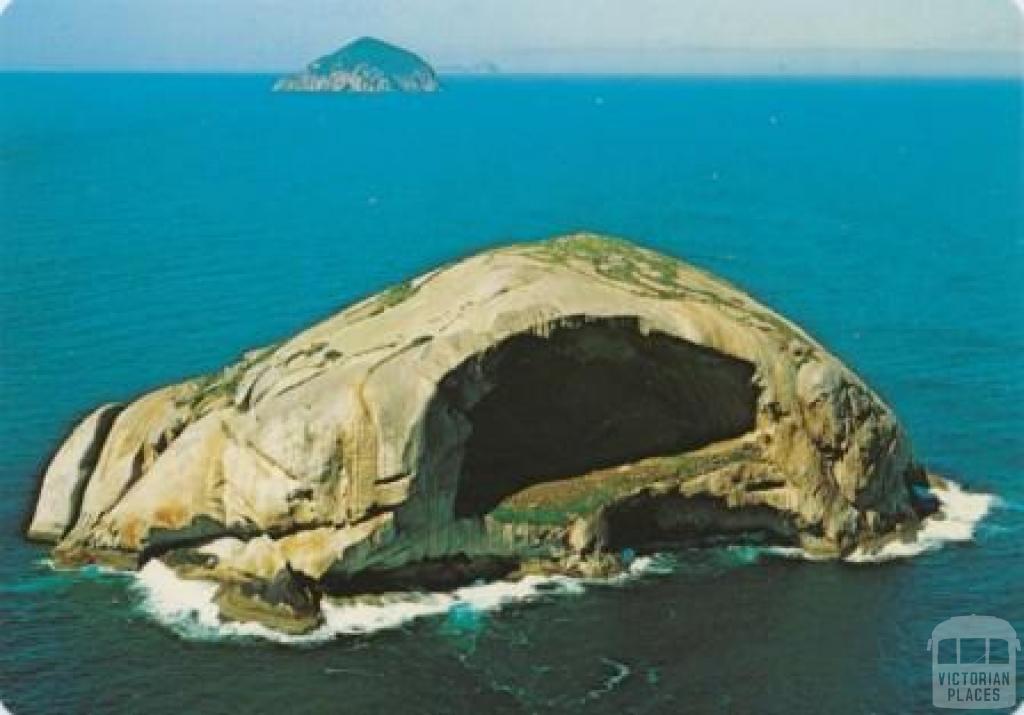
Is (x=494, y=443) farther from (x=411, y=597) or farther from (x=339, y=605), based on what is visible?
(x=339, y=605)

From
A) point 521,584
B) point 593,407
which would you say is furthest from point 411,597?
point 593,407

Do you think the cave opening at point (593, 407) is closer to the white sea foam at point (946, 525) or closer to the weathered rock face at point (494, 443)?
the weathered rock face at point (494, 443)

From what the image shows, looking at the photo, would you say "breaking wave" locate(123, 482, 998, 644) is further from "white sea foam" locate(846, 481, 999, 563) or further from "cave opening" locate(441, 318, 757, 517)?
"cave opening" locate(441, 318, 757, 517)

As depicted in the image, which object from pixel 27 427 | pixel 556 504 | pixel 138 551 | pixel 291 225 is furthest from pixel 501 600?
pixel 291 225

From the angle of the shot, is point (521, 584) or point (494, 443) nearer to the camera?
point (521, 584)

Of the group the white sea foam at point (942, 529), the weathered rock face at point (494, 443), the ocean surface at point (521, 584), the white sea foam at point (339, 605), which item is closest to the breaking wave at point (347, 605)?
the white sea foam at point (339, 605)
